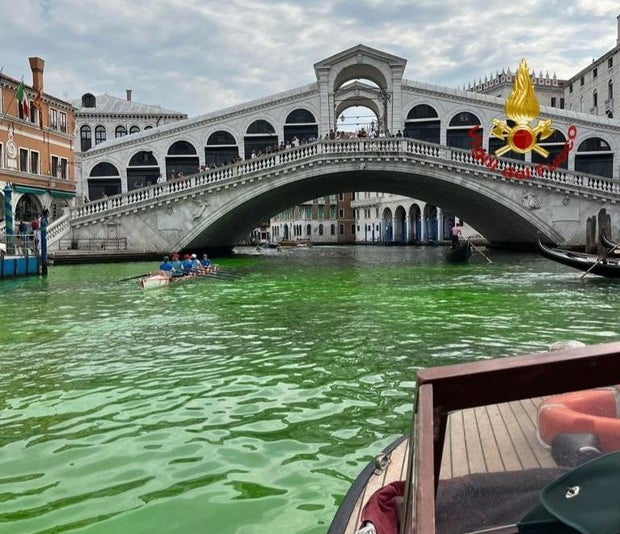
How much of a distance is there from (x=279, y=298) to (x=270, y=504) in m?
8.45

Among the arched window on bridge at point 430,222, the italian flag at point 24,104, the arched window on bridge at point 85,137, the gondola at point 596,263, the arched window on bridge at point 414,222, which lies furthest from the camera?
the arched window on bridge at point 414,222

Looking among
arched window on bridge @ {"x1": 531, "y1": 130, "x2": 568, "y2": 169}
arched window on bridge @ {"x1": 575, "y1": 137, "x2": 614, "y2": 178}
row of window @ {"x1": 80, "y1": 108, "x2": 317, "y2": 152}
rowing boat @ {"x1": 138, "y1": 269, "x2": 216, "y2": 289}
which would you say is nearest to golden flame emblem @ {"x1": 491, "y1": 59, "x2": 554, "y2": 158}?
arched window on bridge @ {"x1": 531, "y1": 130, "x2": 568, "y2": 169}

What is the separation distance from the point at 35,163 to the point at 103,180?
128 inches

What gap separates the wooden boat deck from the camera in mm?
1628

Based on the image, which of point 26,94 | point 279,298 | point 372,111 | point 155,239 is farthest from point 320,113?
point 279,298

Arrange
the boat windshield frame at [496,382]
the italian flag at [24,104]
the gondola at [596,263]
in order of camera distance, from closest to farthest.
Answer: the boat windshield frame at [496,382] → the gondola at [596,263] → the italian flag at [24,104]

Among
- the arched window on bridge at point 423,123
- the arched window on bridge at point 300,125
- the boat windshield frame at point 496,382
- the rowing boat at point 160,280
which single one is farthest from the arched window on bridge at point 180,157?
the boat windshield frame at point 496,382

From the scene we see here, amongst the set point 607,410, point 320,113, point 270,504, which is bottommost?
point 270,504

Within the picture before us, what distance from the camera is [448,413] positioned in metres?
1.55

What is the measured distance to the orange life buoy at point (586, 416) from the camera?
5.64ft

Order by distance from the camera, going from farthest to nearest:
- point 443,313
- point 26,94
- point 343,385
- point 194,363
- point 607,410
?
point 26,94, point 443,313, point 194,363, point 343,385, point 607,410

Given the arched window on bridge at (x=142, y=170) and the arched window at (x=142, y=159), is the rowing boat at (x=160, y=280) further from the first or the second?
the arched window at (x=142, y=159)

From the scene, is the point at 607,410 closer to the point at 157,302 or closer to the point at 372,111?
the point at 157,302

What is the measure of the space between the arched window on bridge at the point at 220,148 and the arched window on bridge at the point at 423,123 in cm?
832
